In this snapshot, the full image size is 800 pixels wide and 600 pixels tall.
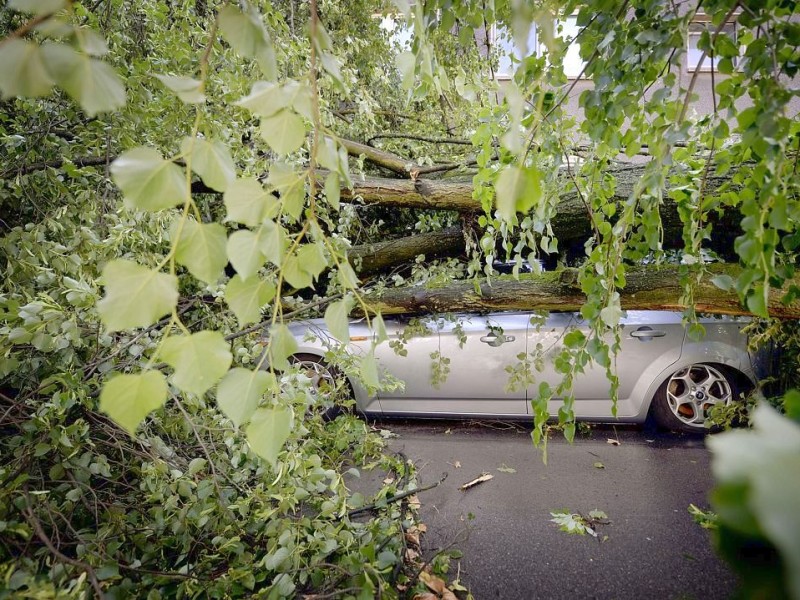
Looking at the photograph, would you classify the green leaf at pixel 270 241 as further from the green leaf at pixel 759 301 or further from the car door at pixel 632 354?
the car door at pixel 632 354

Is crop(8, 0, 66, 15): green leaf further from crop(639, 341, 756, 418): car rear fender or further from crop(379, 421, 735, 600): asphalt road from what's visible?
crop(639, 341, 756, 418): car rear fender

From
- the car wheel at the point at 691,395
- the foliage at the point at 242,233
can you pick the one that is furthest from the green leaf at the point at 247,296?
the car wheel at the point at 691,395

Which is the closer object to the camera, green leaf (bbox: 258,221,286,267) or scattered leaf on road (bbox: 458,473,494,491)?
green leaf (bbox: 258,221,286,267)

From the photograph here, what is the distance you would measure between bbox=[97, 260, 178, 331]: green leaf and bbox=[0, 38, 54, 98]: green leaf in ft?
0.63

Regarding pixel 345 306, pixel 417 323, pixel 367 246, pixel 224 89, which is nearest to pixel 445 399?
pixel 417 323

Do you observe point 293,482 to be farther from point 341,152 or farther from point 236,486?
point 341,152

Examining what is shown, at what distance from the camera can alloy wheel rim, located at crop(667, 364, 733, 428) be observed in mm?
3658

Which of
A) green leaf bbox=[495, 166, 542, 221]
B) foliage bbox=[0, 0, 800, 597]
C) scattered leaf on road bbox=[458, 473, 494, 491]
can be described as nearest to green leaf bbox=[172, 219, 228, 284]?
foliage bbox=[0, 0, 800, 597]

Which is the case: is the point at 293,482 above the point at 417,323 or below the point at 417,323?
below

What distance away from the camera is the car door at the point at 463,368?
3779 mm

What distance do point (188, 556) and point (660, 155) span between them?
210 cm

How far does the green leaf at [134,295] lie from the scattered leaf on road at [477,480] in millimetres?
3024

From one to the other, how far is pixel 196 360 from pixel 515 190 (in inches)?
18.0

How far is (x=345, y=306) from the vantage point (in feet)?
2.34
